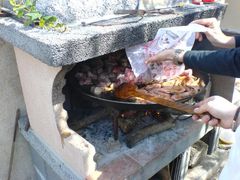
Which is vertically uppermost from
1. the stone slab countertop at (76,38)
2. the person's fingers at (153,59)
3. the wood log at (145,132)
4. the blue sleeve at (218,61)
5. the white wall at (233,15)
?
the stone slab countertop at (76,38)

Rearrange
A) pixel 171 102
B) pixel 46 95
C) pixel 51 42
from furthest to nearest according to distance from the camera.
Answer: pixel 171 102 → pixel 46 95 → pixel 51 42

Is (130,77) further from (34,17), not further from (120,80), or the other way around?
(34,17)

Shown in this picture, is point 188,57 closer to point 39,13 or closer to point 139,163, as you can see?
point 139,163

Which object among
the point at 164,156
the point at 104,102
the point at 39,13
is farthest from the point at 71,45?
the point at 164,156

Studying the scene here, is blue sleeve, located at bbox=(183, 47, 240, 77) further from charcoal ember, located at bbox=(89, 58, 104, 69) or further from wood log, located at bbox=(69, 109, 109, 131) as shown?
wood log, located at bbox=(69, 109, 109, 131)

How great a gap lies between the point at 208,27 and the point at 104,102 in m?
1.06

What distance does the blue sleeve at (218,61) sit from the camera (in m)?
1.78

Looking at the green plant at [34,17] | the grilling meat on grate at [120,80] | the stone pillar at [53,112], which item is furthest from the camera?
the grilling meat on grate at [120,80]

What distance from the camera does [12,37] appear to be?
179 centimetres

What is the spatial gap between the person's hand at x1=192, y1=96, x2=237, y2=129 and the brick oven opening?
18.2 inches

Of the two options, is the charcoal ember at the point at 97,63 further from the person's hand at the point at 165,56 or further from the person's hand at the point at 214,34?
the person's hand at the point at 214,34

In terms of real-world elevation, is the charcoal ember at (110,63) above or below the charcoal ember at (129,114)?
above

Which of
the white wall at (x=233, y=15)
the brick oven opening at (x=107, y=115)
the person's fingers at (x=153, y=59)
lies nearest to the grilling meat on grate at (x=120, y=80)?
the brick oven opening at (x=107, y=115)

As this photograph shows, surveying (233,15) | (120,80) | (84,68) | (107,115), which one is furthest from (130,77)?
(233,15)
